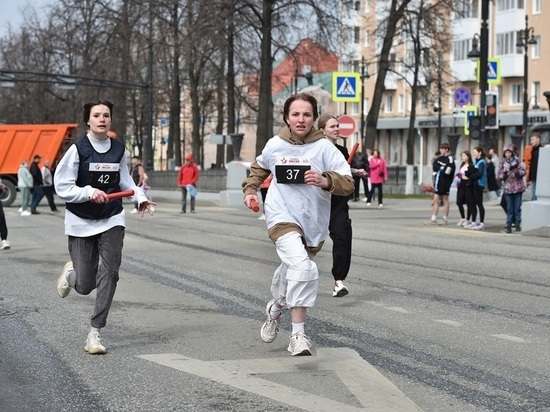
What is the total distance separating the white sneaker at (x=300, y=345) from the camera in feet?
24.4

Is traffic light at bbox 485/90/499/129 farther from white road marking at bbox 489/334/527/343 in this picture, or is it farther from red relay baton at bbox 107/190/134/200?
red relay baton at bbox 107/190/134/200

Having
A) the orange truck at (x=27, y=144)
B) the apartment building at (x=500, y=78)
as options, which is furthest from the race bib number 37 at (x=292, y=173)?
the apartment building at (x=500, y=78)

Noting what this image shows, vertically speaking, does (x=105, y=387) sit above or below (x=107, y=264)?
below

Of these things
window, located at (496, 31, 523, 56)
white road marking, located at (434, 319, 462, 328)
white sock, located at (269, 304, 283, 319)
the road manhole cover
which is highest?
window, located at (496, 31, 523, 56)

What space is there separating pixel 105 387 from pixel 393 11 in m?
38.5

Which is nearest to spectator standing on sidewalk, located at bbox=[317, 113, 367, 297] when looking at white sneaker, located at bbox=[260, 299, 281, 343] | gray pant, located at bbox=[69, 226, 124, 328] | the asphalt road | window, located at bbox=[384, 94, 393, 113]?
the asphalt road

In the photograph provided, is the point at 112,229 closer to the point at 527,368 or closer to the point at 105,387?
the point at 105,387

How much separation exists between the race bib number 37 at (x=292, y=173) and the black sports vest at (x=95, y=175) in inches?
45.1

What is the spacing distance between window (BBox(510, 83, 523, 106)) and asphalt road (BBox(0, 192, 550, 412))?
56234mm

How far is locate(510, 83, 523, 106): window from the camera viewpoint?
71438 millimetres

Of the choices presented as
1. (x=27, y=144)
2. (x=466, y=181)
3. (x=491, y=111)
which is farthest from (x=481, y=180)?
(x=27, y=144)

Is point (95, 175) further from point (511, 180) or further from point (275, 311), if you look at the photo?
point (511, 180)

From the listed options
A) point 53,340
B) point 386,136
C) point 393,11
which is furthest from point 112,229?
point 386,136

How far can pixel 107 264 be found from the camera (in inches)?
313
